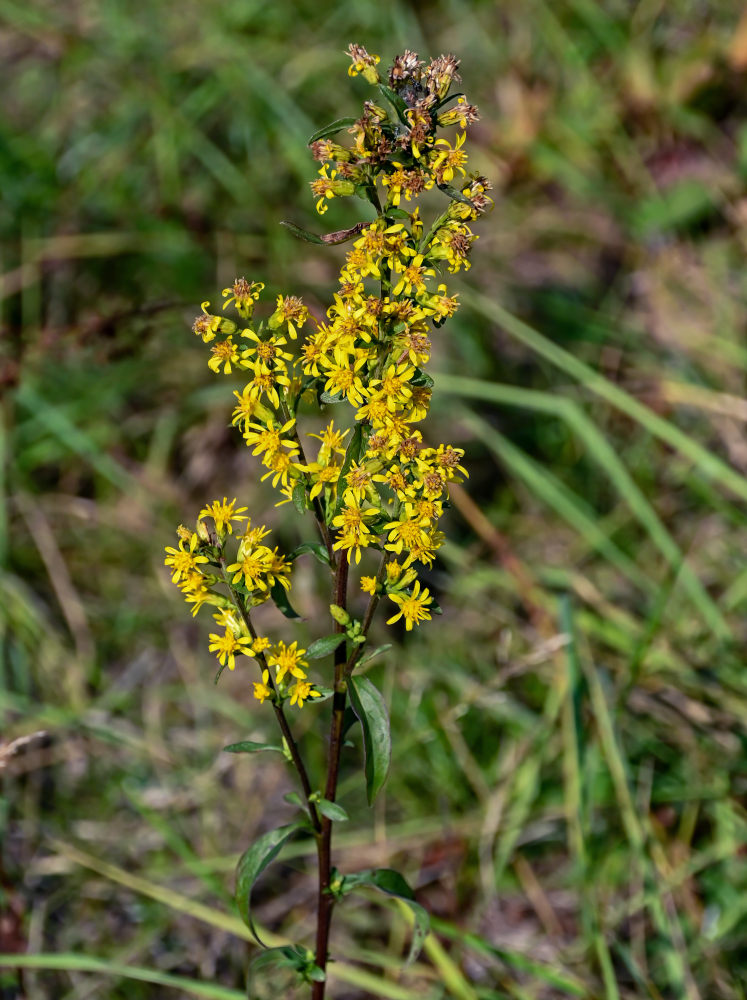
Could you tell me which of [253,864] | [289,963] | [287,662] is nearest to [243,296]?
[287,662]

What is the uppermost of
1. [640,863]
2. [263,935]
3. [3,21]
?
[3,21]

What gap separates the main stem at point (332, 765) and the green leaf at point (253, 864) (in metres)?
0.08

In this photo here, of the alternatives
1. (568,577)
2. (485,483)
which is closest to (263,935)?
(568,577)

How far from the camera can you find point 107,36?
16.7ft

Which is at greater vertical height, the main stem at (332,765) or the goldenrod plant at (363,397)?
the goldenrod plant at (363,397)

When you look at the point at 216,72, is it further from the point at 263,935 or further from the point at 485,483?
the point at 263,935

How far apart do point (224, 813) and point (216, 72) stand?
3.58m

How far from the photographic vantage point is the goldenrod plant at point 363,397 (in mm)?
1672

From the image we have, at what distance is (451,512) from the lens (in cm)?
416

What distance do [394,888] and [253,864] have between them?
307mm

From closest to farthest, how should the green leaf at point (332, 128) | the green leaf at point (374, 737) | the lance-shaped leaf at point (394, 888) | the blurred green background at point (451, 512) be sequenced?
the green leaf at point (332, 128) < the green leaf at point (374, 737) < the lance-shaped leaf at point (394, 888) < the blurred green background at point (451, 512)

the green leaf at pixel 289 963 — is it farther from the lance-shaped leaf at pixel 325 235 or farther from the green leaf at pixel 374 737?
the lance-shaped leaf at pixel 325 235

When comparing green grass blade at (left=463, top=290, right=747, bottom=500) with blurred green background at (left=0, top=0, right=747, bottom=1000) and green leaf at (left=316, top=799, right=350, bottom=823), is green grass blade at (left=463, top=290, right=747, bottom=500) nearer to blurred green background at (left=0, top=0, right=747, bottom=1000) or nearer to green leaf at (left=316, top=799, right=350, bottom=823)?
blurred green background at (left=0, top=0, right=747, bottom=1000)

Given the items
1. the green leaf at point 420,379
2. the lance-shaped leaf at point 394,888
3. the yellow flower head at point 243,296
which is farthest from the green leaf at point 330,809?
the yellow flower head at point 243,296
